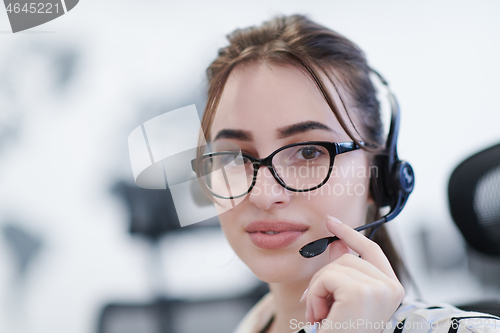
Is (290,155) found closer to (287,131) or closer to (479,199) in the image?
(287,131)

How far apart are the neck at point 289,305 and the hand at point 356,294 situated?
28 cm

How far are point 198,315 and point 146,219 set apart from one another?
40 cm

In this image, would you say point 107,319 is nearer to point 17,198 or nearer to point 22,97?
point 17,198

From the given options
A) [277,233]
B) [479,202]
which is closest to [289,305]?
[277,233]

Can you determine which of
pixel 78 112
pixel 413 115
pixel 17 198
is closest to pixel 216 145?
pixel 78 112

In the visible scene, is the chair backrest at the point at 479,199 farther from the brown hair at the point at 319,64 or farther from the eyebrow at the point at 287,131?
the eyebrow at the point at 287,131

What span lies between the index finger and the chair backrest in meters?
0.36

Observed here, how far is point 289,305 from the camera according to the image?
72cm

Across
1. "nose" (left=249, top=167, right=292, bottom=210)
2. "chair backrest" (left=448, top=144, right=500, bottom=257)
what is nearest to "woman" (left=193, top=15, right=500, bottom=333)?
"nose" (left=249, top=167, right=292, bottom=210)

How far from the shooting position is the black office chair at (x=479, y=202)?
62 centimetres

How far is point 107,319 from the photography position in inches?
31.5

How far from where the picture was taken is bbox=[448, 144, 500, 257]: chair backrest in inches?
24.5

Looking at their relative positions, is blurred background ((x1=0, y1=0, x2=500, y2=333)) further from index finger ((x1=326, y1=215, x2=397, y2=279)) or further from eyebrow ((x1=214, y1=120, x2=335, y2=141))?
index finger ((x1=326, y1=215, x2=397, y2=279))

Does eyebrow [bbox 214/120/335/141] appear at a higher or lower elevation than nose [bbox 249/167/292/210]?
higher
